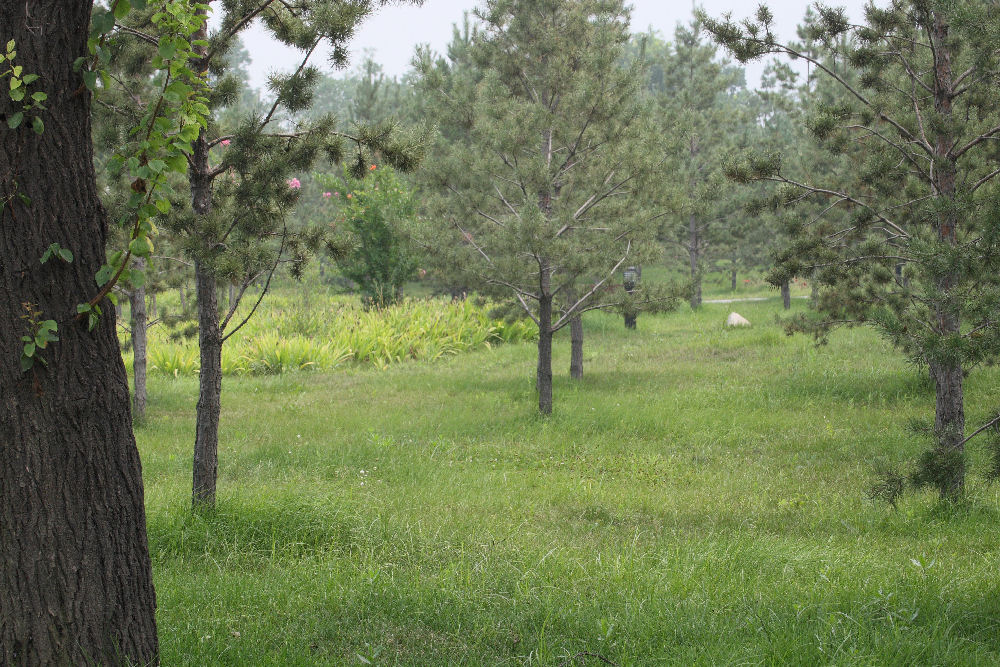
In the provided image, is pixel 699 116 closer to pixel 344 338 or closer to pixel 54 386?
pixel 344 338

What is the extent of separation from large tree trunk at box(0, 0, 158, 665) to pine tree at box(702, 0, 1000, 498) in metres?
4.11

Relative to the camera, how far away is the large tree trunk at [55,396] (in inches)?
104

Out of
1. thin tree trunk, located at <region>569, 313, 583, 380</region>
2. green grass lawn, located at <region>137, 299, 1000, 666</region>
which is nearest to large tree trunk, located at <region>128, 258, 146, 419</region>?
green grass lawn, located at <region>137, 299, 1000, 666</region>

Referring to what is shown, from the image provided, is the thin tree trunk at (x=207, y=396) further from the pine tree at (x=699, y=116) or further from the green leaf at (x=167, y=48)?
the pine tree at (x=699, y=116)

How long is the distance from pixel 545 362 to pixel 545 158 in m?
2.54

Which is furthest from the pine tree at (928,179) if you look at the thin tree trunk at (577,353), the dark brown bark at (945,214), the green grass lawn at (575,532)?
the thin tree trunk at (577,353)

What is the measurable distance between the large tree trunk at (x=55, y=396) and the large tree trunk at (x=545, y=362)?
6.61m

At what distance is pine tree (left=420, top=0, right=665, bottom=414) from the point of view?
870cm

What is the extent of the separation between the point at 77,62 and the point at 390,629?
2.58m

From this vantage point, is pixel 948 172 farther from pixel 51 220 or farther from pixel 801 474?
pixel 51 220

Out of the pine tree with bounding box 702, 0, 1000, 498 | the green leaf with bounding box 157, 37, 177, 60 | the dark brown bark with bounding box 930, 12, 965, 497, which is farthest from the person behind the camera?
the dark brown bark with bounding box 930, 12, 965, 497

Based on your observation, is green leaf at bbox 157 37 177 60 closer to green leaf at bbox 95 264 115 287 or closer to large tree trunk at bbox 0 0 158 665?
large tree trunk at bbox 0 0 158 665

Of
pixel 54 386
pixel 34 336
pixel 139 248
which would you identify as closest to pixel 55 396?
pixel 54 386

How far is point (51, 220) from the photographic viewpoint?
8.80 ft
